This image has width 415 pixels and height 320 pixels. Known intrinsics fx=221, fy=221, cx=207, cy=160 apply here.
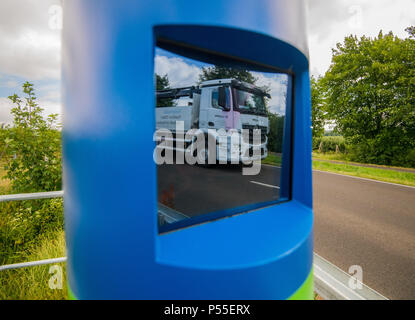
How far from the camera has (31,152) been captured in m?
3.71

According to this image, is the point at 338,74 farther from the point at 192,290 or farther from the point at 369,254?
the point at 192,290

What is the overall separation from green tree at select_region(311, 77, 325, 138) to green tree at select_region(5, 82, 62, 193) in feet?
71.8

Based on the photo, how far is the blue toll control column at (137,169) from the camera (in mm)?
1088

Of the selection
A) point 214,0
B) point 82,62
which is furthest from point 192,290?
point 214,0

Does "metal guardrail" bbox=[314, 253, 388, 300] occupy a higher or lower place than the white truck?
lower

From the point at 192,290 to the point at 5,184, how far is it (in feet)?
17.5

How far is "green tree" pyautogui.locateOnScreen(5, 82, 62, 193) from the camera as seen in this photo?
11.9 feet

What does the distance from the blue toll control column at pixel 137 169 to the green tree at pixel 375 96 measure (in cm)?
1891

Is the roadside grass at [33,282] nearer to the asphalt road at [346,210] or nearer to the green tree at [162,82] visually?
the asphalt road at [346,210]

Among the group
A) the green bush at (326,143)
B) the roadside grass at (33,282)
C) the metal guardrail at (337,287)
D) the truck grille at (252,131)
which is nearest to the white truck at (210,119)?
the truck grille at (252,131)

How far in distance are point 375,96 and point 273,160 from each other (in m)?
19.8

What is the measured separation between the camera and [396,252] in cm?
367

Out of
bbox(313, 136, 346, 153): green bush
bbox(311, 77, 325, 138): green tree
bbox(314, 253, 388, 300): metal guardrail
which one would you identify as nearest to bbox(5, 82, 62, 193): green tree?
bbox(314, 253, 388, 300): metal guardrail

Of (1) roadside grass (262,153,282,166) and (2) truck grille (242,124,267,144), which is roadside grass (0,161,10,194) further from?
(1) roadside grass (262,153,282,166)
